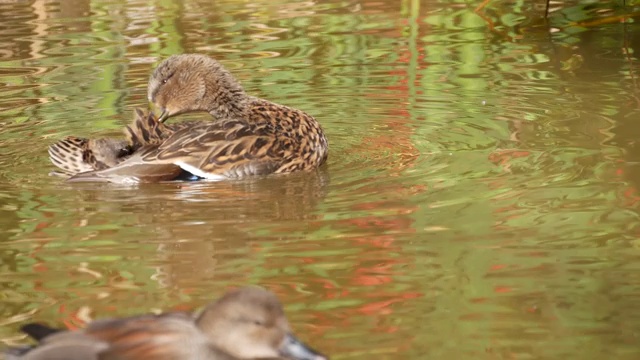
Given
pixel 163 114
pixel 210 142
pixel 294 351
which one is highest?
pixel 294 351

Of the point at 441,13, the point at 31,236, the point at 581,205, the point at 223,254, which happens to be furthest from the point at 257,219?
the point at 441,13

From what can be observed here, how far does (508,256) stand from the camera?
5887 mm

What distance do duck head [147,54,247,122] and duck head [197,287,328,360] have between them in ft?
14.3

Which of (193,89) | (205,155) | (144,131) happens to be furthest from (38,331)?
(193,89)

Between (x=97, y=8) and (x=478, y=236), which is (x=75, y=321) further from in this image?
(x=97, y=8)

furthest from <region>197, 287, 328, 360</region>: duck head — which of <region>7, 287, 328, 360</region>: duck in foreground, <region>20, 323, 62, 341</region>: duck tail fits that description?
<region>20, 323, 62, 341</region>: duck tail

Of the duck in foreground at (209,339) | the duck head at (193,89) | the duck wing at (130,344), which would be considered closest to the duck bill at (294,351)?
the duck in foreground at (209,339)

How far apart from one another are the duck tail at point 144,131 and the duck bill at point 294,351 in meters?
3.68

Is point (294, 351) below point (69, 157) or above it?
above

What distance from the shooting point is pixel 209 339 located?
420 cm

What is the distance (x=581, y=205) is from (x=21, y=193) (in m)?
2.86

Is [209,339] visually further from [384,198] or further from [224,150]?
[224,150]

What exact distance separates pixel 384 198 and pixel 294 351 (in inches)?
108

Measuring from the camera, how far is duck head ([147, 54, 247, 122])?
8555 mm
